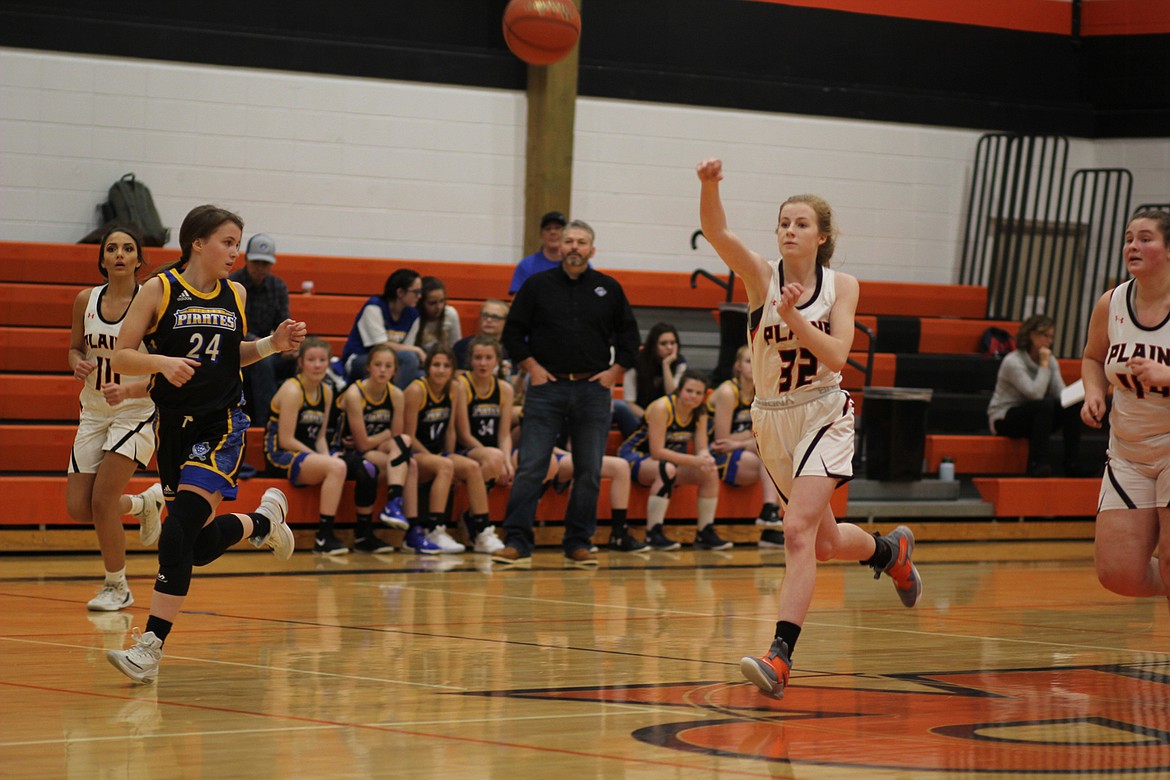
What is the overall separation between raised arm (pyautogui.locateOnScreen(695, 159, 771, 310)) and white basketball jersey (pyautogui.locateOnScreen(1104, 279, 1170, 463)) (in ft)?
3.99

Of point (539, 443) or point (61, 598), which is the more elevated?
point (539, 443)

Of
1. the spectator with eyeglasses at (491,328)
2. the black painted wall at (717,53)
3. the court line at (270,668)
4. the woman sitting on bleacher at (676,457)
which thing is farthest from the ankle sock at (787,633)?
the black painted wall at (717,53)

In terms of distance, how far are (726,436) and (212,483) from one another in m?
5.92

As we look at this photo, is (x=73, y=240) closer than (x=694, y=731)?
No

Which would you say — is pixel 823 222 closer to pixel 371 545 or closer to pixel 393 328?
pixel 371 545

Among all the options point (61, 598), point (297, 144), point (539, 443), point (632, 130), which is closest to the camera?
point (61, 598)

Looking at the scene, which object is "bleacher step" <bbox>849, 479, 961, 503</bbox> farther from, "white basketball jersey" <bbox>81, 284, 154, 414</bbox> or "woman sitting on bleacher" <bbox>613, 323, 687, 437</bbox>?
"white basketball jersey" <bbox>81, 284, 154, 414</bbox>

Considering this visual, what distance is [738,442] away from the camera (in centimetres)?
1034

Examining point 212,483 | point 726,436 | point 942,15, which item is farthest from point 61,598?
point 942,15

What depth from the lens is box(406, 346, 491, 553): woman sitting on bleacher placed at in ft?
30.5

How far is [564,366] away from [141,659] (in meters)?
4.45

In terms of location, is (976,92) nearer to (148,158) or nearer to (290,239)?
(290,239)

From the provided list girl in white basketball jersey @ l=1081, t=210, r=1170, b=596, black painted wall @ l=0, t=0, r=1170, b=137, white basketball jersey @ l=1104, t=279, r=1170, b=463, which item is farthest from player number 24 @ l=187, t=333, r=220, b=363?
black painted wall @ l=0, t=0, r=1170, b=137

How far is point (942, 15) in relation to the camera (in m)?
14.6
